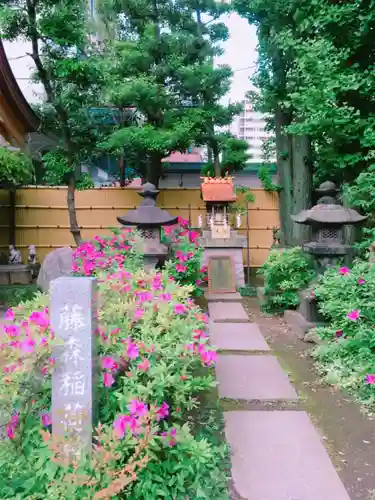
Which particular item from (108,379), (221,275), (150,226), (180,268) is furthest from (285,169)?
(108,379)

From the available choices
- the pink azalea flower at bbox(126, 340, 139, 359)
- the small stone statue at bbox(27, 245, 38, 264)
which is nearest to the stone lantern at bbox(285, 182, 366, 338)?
the pink azalea flower at bbox(126, 340, 139, 359)

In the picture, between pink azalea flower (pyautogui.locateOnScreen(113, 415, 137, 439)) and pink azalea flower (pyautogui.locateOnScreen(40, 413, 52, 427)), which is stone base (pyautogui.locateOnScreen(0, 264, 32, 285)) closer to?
pink azalea flower (pyautogui.locateOnScreen(40, 413, 52, 427))

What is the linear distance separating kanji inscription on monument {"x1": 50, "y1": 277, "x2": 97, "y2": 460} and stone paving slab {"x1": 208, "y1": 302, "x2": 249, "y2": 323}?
4.29m

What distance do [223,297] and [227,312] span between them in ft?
4.04

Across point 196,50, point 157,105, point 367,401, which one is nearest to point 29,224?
point 157,105

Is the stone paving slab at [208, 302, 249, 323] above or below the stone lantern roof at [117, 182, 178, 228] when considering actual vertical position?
below

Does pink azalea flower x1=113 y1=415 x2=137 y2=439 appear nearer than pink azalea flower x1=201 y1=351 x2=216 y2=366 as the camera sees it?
Yes

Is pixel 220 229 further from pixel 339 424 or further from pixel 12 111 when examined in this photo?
pixel 339 424

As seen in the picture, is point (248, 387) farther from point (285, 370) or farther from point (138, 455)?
point (138, 455)

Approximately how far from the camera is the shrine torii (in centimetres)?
777

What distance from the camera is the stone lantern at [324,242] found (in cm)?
533

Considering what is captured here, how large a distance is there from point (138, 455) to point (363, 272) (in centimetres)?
333

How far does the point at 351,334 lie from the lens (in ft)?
13.4

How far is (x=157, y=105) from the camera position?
9.97 m
